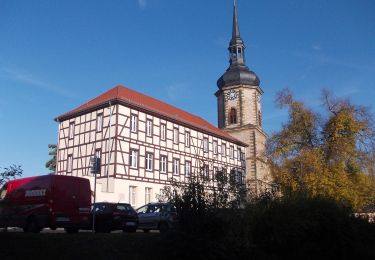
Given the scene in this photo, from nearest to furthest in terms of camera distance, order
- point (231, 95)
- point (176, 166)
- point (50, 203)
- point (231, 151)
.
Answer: point (50, 203) → point (176, 166) → point (231, 151) → point (231, 95)

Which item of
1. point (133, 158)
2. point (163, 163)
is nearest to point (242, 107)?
point (163, 163)

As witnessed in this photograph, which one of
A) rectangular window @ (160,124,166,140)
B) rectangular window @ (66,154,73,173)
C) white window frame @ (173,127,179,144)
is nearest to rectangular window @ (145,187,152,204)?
rectangular window @ (160,124,166,140)

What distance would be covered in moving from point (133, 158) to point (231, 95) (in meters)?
25.7

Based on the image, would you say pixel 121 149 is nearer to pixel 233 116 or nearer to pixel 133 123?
pixel 133 123

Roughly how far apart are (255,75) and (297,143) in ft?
90.8

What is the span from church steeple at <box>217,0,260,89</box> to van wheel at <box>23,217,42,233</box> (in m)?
44.7

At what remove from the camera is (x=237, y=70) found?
196ft

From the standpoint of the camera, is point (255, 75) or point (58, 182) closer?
point (58, 182)

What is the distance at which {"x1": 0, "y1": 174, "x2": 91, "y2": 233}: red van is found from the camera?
16297 mm

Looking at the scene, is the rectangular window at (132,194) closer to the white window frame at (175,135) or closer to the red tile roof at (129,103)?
the red tile roof at (129,103)

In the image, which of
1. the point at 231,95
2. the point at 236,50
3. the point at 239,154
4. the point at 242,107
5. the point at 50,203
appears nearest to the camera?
the point at 50,203

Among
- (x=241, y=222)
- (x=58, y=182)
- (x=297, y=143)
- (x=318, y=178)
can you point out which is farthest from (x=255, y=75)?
(x=241, y=222)

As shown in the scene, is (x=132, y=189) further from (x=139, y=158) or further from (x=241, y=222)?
(x=241, y=222)

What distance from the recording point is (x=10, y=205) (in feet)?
39.1
